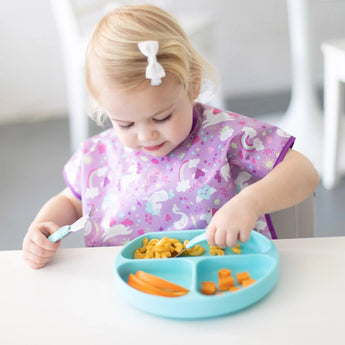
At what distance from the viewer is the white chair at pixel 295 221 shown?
3.15 feet

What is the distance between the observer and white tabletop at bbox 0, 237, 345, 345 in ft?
1.99

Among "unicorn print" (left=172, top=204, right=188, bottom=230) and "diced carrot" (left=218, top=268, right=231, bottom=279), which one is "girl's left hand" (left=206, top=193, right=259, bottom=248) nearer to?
"diced carrot" (left=218, top=268, right=231, bottom=279)

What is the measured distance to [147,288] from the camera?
0.69 meters

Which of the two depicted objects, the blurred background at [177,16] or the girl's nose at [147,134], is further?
the blurred background at [177,16]

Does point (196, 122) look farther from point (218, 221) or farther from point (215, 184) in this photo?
point (218, 221)

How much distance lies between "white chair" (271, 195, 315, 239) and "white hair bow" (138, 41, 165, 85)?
A: 0.31 metres

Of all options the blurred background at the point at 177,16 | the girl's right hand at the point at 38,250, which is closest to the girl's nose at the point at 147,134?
the girl's right hand at the point at 38,250

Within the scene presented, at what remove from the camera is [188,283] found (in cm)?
71

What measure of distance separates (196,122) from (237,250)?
32 centimetres

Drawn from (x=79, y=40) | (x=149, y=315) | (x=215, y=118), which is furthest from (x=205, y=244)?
(x=79, y=40)

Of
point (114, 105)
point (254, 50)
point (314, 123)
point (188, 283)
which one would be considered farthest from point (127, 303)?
point (254, 50)

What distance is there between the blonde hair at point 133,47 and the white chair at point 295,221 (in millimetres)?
259

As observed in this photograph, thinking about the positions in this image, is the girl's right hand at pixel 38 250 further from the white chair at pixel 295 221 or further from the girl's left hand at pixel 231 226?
the white chair at pixel 295 221

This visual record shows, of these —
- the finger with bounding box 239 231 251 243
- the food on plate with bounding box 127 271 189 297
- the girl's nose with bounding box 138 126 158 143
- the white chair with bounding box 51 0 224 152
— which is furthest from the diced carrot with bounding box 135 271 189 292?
the white chair with bounding box 51 0 224 152
